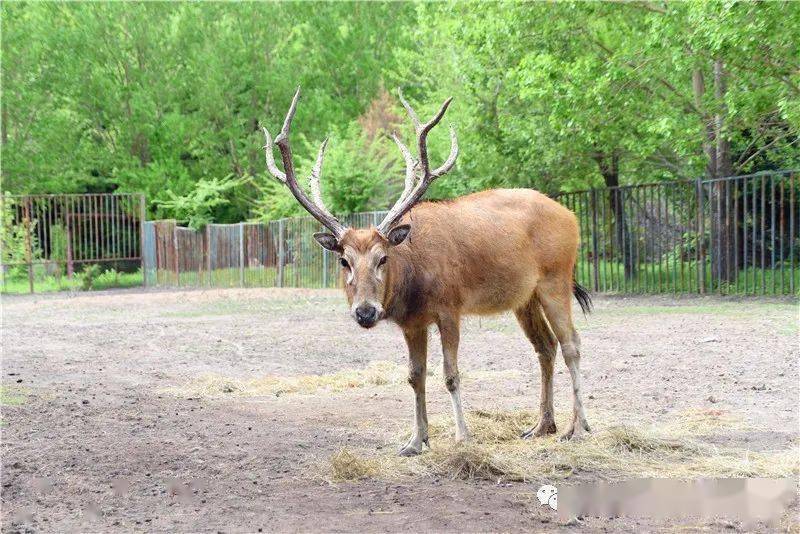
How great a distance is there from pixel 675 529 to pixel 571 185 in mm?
19507

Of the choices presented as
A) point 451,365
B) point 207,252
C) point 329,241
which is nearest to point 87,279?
point 207,252

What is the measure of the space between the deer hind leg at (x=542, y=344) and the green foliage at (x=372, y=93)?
7543mm

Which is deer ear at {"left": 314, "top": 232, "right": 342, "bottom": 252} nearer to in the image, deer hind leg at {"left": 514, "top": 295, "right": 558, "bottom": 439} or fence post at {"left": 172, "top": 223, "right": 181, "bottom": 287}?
deer hind leg at {"left": 514, "top": 295, "right": 558, "bottom": 439}

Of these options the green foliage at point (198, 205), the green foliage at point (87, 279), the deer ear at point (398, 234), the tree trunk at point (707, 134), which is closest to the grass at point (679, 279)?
the tree trunk at point (707, 134)

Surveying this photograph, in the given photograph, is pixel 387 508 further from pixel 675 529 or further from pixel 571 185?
pixel 571 185

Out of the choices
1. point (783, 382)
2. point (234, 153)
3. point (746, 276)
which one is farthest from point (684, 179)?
point (234, 153)

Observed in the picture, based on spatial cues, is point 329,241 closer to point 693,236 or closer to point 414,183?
point 414,183

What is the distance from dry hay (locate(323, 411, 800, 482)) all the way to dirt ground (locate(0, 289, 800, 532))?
17 cm

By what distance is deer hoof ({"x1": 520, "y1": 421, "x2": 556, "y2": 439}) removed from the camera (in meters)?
7.86

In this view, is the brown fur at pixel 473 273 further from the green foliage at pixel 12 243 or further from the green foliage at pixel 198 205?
the green foliage at pixel 12 243

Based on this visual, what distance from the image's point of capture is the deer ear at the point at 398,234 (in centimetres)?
718

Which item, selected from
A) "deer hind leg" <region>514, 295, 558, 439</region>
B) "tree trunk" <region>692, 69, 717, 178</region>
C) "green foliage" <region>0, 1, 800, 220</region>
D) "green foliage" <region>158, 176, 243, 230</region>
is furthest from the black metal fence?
"green foliage" <region>158, 176, 243, 230</region>

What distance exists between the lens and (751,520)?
5.38m

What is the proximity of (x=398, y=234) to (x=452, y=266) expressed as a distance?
0.62 m
